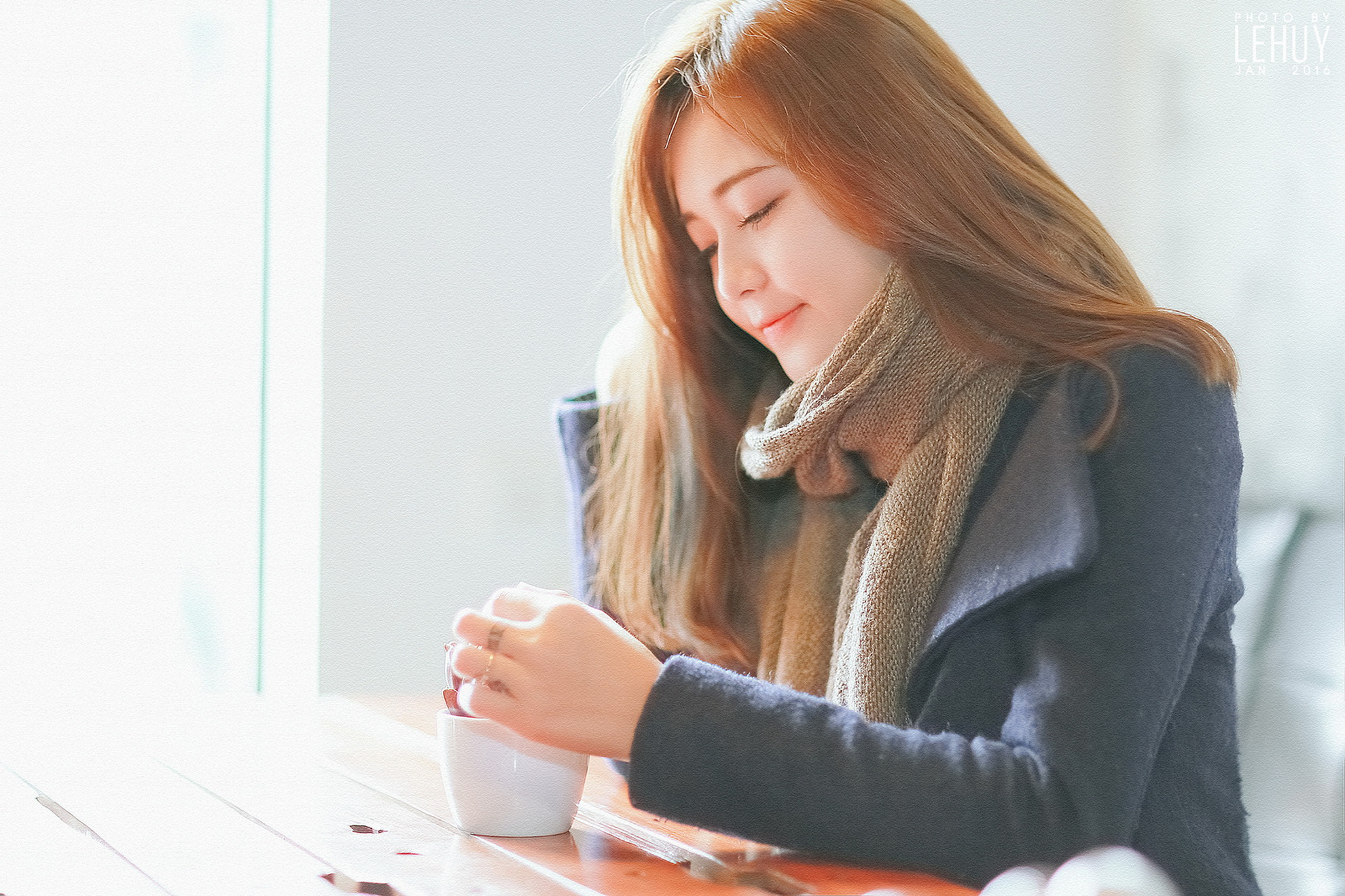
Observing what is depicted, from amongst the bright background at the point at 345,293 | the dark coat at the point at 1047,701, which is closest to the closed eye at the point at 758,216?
the dark coat at the point at 1047,701

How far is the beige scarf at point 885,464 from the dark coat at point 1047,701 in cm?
2

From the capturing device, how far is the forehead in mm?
1024

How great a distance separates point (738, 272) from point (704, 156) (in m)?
0.09

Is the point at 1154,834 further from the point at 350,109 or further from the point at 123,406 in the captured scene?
the point at 123,406

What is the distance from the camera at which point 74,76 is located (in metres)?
1.75

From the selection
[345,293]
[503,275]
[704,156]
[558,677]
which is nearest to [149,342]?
→ [345,293]

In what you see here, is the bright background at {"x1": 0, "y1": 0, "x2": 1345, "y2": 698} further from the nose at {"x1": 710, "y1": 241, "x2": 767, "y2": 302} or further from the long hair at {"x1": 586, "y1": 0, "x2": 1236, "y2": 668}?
the nose at {"x1": 710, "y1": 241, "x2": 767, "y2": 302}

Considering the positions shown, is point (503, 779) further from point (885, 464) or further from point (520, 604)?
point (885, 464)

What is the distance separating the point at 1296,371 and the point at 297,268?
1.23 meters

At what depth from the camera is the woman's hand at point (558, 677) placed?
720 millimetres

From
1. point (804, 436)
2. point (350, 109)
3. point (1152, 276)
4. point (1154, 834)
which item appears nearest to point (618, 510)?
point (804, 436)

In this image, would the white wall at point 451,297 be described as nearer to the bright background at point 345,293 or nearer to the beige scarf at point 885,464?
the bright background at point 345,293

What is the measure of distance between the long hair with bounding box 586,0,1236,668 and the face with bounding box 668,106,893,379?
17 millimetres

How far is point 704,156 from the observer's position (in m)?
1.05
